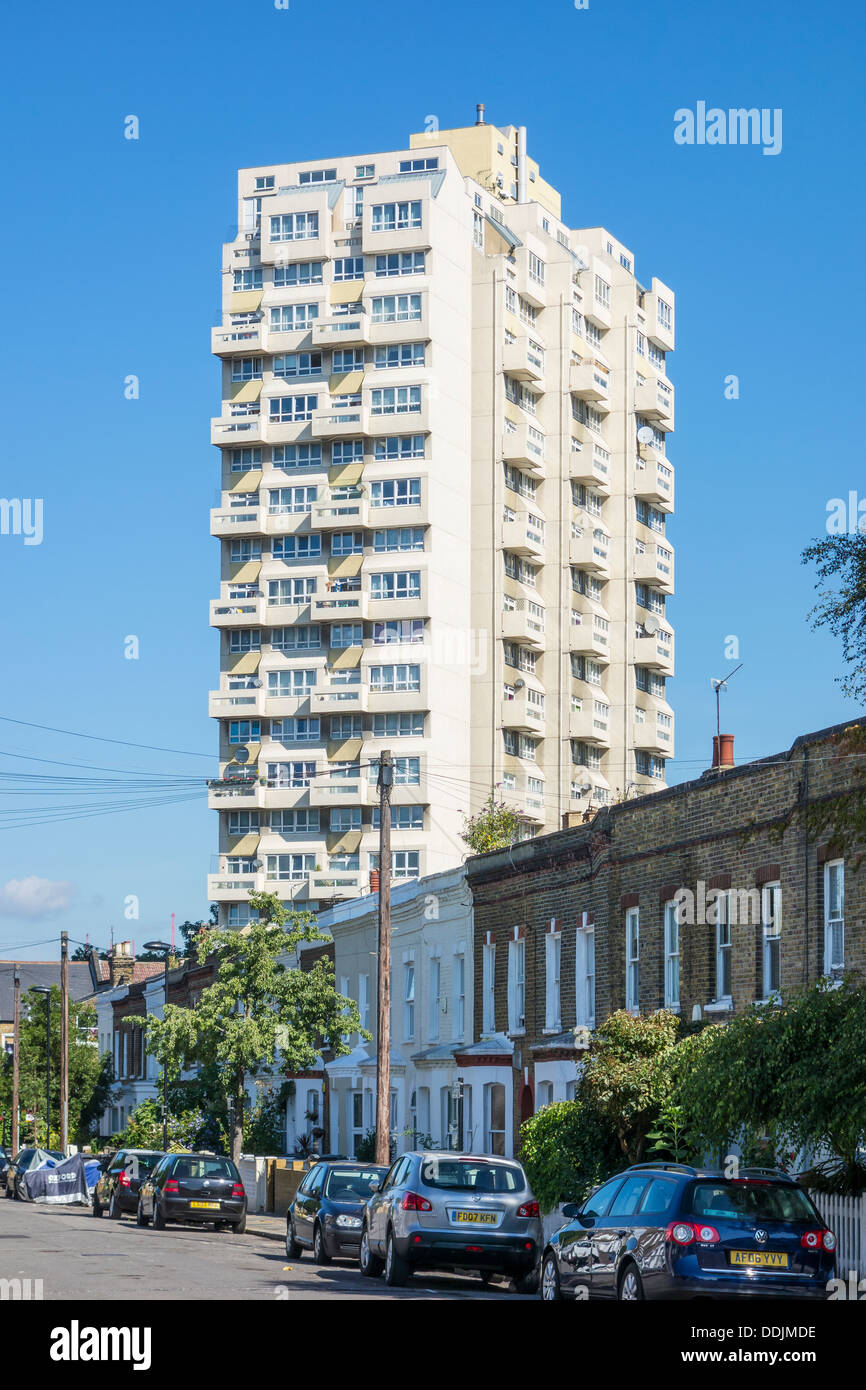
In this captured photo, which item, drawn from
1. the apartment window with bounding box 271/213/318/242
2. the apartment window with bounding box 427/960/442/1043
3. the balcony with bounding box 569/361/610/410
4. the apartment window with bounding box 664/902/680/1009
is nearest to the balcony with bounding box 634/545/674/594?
the balcony with bounding box 569/361/610/410

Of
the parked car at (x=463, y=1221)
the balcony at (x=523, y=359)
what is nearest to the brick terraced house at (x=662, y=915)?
the parked car at (x=463, y=1221)

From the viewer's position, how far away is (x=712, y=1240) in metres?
17.4

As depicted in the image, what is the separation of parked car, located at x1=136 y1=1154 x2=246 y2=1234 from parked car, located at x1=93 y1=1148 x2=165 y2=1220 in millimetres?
6478

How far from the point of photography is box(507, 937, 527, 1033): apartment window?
40.6 metres

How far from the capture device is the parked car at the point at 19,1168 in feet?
194

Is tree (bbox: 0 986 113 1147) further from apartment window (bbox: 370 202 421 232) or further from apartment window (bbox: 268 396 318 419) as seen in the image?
apartment window (bbox: 370 202 421 232)

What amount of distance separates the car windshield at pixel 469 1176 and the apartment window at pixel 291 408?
80375 millimetres

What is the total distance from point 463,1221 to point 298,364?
8299 cm

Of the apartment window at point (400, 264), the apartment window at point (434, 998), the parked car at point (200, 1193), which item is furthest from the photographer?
the apartment window at point (400, 264)

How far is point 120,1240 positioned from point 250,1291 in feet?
42.3

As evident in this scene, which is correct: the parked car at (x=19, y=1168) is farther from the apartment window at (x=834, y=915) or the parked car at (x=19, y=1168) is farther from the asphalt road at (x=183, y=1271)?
the apartment window at (x=834, y=915)

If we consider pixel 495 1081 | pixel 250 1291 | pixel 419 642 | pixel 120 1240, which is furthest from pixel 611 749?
pixel 250 1291

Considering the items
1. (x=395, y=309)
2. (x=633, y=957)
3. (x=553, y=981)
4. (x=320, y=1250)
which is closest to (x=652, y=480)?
(x=395, y=309)

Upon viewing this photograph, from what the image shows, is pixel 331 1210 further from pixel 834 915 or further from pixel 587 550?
pixel 587 550
